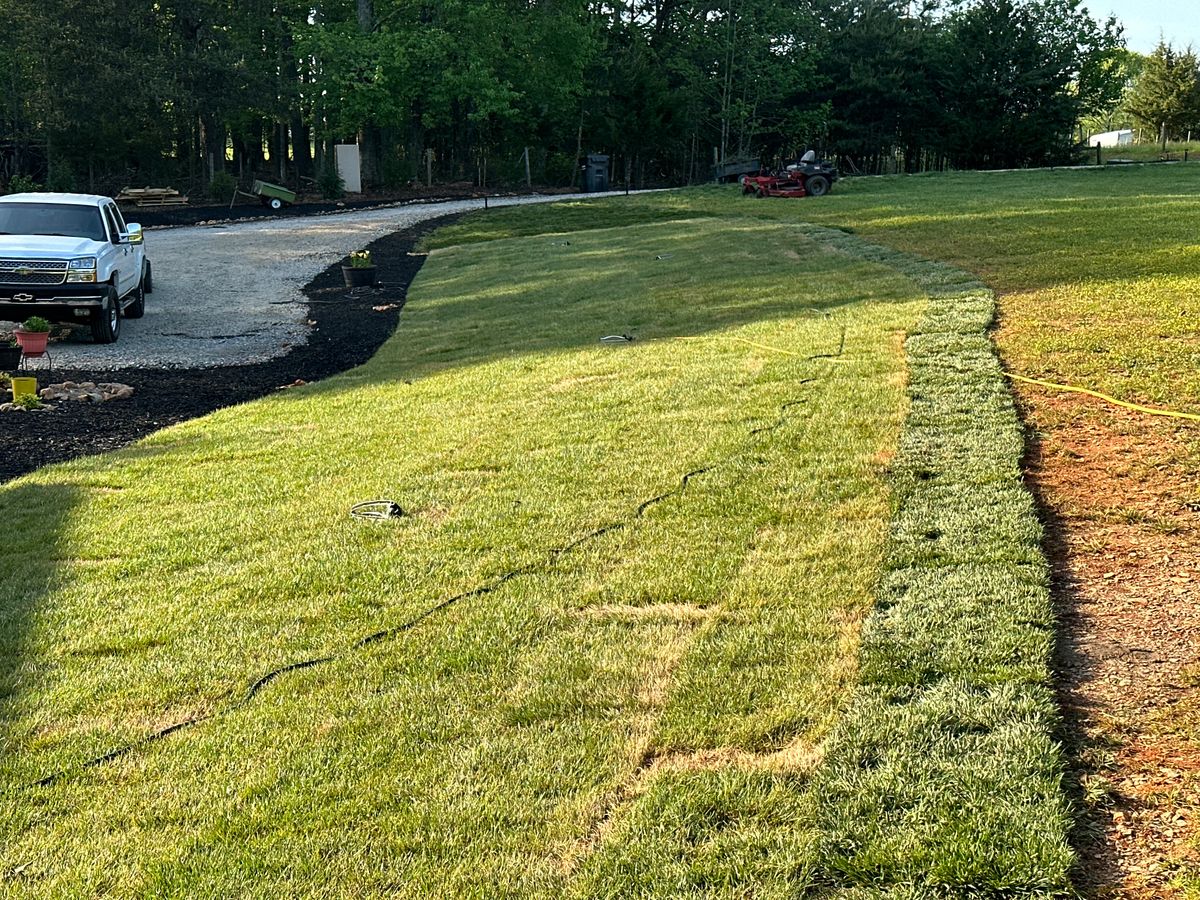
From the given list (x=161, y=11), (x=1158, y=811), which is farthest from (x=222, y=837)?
(x=161, y=11)

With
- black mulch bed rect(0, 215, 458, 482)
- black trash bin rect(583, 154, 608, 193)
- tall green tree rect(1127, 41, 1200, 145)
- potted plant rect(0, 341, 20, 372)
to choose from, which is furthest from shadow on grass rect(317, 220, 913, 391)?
tall green tree rect(1127, 41, 1200, 145)

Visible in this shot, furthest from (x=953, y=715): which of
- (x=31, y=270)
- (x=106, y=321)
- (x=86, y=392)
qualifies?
(x=31, y=270)

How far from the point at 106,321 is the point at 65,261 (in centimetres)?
84

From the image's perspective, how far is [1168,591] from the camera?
4547mm

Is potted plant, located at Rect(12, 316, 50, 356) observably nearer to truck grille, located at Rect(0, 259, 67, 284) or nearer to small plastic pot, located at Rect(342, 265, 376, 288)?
truck grille, located at Rect(0, 259, 67, 284)

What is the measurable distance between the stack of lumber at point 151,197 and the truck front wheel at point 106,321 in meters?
23.8

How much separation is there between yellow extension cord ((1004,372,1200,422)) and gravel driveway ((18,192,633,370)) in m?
8.47

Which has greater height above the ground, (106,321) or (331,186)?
(331,186)

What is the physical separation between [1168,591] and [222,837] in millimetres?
3629

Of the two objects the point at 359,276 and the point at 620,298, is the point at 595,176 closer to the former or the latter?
the point at 359,276

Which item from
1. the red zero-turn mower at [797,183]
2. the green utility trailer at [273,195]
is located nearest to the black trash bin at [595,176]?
the green utility trailer at [273,195]

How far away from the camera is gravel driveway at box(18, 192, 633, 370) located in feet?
44.3

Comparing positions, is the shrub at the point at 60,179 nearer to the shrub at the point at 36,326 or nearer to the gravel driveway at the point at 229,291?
the gravel driveway at the point at 229,291

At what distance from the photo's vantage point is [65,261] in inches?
540
